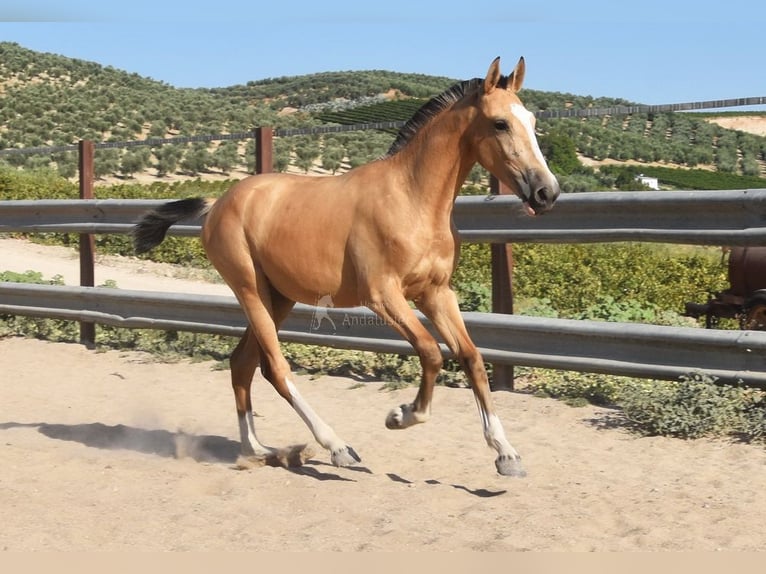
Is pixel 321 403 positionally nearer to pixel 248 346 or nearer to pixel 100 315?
pixel 248 346

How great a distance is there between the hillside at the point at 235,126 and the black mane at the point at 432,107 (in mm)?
7168

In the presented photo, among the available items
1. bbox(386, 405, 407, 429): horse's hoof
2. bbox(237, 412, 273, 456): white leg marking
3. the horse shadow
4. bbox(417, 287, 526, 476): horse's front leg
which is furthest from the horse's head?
bbox(237, 412, 273, 456): white leg marking

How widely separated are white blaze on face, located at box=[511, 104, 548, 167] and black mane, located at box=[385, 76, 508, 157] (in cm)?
34

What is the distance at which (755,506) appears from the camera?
4.83 meters

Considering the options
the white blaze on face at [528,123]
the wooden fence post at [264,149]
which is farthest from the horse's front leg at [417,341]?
the wooden fence post at [264,149]

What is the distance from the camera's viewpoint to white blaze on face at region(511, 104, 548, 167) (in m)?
5.23

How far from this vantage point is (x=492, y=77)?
213 inches

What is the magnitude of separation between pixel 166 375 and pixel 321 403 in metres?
1.84

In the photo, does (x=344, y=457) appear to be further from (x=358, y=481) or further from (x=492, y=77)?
(x=492, y=77)

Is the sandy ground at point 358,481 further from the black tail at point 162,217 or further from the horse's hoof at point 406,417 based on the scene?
the black tail at point 162,217

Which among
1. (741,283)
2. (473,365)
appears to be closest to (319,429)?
(473,365)

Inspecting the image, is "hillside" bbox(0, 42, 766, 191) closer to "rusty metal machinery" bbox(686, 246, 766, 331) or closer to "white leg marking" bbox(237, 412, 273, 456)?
"rusty metal machinery" bbox(686, 246, 766, 331)

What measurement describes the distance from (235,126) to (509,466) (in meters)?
51.5

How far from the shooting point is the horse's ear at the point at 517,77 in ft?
18.1
